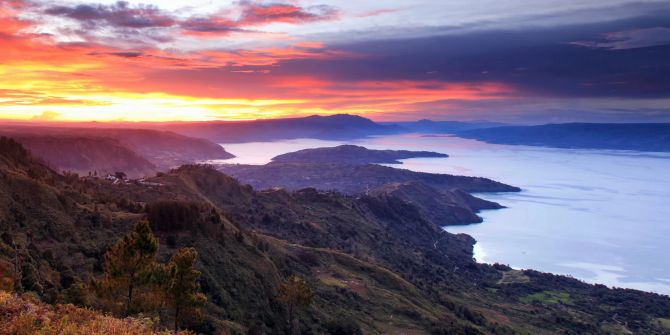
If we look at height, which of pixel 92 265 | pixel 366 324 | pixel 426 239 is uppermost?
pixel 92 265

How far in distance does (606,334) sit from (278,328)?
2561 inches

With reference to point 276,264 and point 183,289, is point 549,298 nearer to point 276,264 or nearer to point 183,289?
point 276,264

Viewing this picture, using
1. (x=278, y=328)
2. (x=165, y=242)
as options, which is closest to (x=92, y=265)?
(x=165, y=242)

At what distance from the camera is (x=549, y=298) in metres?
105

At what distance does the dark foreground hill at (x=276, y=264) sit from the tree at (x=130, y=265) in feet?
5.04

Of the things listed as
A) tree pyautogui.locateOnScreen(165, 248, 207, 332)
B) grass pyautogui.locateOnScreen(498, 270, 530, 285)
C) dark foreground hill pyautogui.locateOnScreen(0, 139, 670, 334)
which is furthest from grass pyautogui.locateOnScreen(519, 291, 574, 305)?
tree pyautogui.locateOnScreen(165, 248, 207, 332)

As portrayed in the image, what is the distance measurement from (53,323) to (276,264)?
123 feet

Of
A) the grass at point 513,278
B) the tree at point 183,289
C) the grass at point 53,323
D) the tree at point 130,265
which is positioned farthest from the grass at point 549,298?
the grass at point 53,323

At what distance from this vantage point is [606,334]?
78.9m

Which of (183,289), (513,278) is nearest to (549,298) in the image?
(513,278)

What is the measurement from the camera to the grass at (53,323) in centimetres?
1550

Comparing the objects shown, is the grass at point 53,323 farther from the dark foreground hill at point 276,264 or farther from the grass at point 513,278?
the grass at point 513,278

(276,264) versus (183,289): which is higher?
(183,289)

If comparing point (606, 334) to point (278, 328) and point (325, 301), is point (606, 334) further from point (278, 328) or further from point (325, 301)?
point (278, 328)
